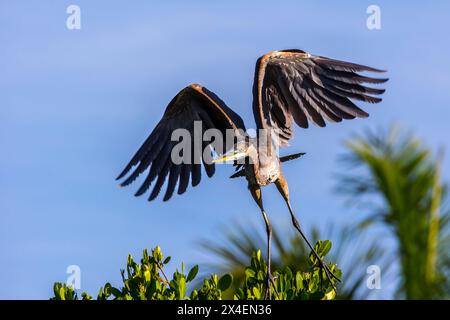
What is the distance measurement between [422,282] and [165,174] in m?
3.58

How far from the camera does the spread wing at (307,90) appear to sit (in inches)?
507

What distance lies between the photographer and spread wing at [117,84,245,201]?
1326 cm

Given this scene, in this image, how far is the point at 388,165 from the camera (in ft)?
54.3

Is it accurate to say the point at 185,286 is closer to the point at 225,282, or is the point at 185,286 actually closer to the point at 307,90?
the point at 225,282

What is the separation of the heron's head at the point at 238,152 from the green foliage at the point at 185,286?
3.70 ft

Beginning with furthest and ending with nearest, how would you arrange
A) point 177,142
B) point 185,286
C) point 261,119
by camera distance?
point 177,142
point 261,119
point 185,286

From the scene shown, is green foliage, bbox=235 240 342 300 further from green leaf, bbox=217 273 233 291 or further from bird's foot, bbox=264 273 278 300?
green leaf, bbox=217 273 233 291

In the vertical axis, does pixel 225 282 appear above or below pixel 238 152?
below

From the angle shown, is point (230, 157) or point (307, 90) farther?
point (307, 90)

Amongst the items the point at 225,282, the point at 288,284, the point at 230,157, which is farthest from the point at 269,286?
the point at 230,157

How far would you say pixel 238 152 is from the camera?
12164 mm

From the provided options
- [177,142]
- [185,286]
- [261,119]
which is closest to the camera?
[185,286]

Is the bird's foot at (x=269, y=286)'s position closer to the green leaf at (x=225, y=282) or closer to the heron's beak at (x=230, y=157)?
the green leaf at (x=225, y=282)

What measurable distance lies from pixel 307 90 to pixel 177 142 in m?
1.49
